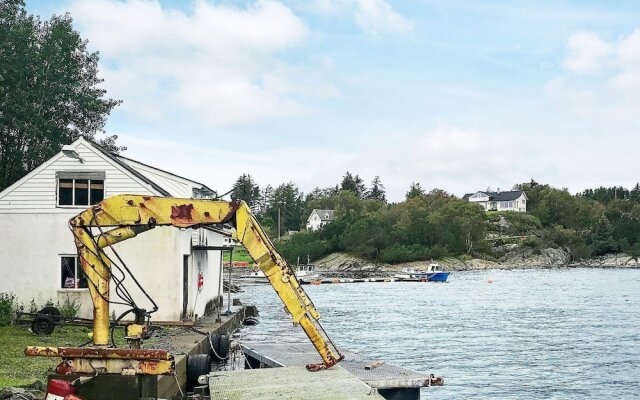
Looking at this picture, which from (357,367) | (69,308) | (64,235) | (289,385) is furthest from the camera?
(64,235)

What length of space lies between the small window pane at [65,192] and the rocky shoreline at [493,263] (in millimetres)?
99564

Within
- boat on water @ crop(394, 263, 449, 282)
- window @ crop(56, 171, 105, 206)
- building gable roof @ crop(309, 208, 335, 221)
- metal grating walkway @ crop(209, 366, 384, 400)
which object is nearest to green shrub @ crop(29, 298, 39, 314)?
window @ crop(56, 171, 105, 206)

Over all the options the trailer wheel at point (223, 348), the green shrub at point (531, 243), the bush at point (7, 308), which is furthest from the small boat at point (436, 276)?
the trailer wheel at point (223, 348)

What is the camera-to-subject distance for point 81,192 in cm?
2867

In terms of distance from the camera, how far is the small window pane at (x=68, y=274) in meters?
28.5

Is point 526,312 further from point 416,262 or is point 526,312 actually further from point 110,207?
point 416,262

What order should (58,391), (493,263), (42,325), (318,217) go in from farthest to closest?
1. (318,217)
2. (493,263)
3. (42,325)
4. (58,391)

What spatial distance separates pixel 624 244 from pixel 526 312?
4462 inches

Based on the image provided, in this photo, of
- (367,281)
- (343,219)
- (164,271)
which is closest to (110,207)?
(164,271)

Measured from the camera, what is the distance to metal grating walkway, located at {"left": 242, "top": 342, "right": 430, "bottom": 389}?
15809 mm

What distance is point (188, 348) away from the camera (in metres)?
21.1

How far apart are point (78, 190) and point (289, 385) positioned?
1688 cm

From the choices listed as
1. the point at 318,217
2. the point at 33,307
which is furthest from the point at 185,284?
the point at 318,217

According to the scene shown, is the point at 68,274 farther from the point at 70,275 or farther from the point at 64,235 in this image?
the point at 64,235
